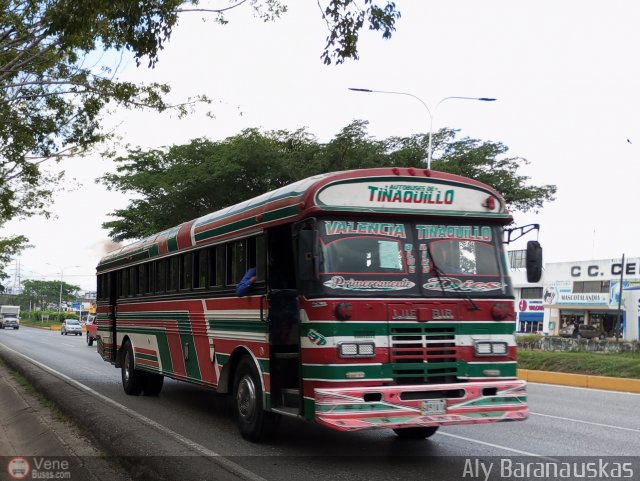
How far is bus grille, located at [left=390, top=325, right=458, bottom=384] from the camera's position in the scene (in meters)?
7.43

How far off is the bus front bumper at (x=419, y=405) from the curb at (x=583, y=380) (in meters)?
9.99

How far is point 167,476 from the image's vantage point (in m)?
6.58

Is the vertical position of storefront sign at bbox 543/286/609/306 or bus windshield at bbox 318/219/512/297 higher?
bus windshield at bbox 318/219/512/297

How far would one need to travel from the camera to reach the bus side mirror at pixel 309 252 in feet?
24.3

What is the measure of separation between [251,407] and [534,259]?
12.1 feet

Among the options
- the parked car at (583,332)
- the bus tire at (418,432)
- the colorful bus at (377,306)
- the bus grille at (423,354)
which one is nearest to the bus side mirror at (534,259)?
the colorful bus at (377,306)

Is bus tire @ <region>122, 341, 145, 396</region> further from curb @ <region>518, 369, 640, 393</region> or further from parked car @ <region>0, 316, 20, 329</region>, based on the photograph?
parked car @ <region>0, 316, 20, 329</region>

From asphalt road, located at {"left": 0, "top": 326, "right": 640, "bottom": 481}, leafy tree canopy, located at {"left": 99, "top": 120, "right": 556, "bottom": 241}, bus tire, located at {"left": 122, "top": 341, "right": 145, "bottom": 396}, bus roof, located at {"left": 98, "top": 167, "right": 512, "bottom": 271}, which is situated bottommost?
asphalt road, located at {"left": 0, "top": 326, "right": 640, "bottom": 481}

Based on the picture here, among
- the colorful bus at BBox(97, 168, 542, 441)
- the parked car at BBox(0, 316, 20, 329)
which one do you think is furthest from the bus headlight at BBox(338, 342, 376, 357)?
the parked car at BBox(0, 316, 20, 329)

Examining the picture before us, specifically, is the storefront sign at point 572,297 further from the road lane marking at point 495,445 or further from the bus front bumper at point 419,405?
the bus front bumper at point 419,405

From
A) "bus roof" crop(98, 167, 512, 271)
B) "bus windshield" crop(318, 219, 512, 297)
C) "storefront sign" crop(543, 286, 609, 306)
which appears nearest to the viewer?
"bus windshield" crop(318, 219, 512, 297)

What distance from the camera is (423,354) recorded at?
7.54m

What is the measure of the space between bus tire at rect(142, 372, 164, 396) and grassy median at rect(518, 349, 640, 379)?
11.7 metres

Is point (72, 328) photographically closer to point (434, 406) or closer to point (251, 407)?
point (251, 407)
